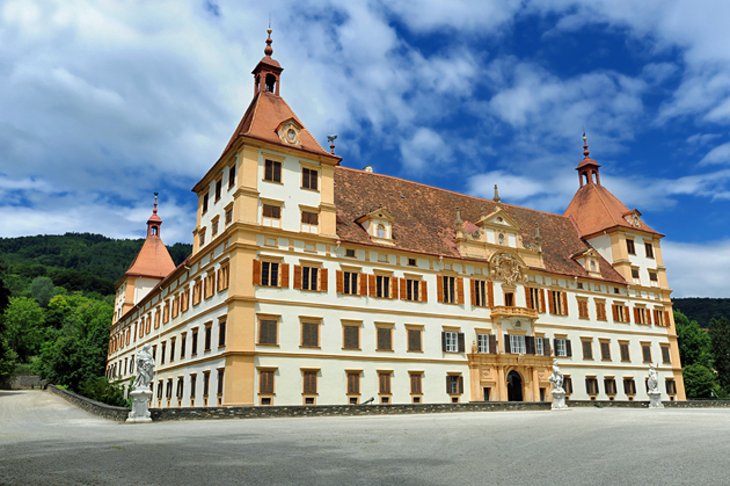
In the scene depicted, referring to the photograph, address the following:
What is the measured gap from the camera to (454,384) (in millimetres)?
38062

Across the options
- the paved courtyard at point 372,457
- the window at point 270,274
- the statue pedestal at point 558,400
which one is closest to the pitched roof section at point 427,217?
the window at point 270,274

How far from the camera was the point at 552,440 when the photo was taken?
15281mm

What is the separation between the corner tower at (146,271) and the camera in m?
65.0

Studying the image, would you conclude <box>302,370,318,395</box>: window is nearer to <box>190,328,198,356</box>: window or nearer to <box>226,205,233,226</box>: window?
<box>190,328,198,356</box>: window

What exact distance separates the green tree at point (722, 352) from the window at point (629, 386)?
3072 cm

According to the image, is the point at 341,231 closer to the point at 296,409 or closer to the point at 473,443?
the point at 296,409

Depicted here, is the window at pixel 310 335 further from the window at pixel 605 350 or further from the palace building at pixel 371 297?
the window at pixel 605 350

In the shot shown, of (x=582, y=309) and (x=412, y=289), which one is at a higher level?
(x=412, y=289)

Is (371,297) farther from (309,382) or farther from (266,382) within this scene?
(266,382)

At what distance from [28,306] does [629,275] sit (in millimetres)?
92901

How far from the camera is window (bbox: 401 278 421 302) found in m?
38.0

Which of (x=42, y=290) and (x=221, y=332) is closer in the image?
(x=221, y=332)

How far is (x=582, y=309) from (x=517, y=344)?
8.45 m

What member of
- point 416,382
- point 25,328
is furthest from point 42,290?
point 416,382
